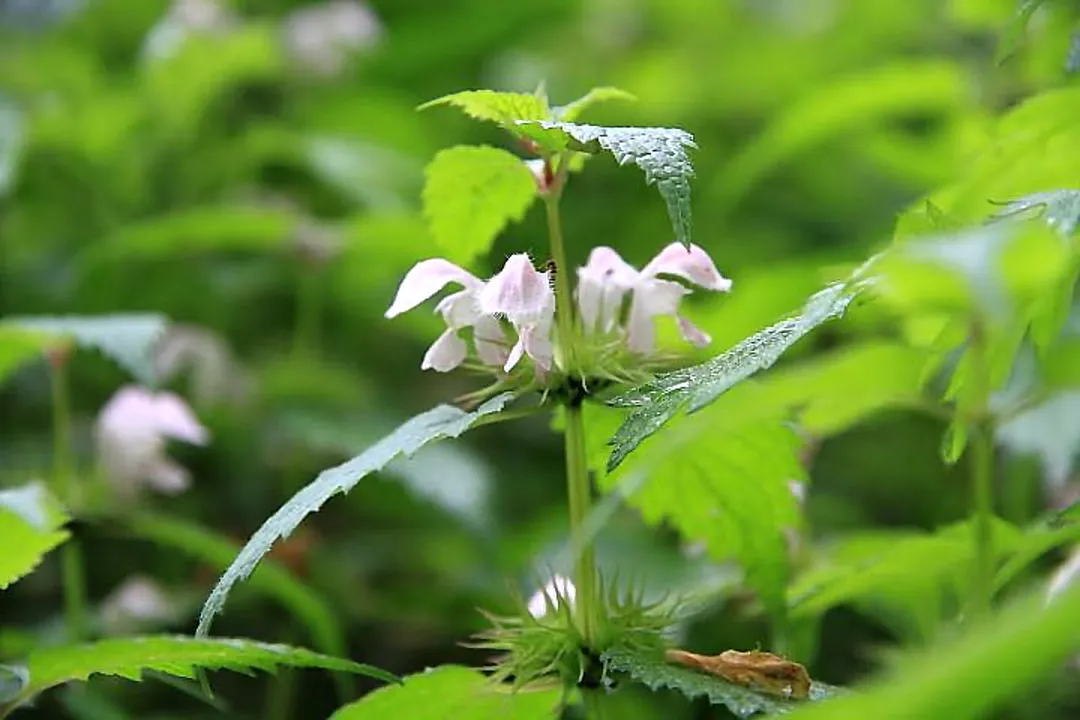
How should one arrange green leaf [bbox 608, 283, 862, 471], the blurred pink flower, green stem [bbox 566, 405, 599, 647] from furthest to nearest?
the blurred pink flower
green stem [bbox 566, 405, 599, 647]
green leaf [bbox 608, 283, 862, 471]

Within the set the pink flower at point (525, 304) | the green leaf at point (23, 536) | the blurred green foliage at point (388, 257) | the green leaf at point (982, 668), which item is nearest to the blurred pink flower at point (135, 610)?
the blurred green foliage at point (388, 257)

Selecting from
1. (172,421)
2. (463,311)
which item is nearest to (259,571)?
(172,421)

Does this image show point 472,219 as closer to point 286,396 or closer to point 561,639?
point 561,639

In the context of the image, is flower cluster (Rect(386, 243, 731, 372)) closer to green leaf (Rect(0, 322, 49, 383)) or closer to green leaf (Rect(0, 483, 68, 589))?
green leaf (Rect(0, 483, 68, 589))

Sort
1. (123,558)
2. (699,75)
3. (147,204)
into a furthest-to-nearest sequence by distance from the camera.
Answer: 1. (699,75)
2. (147,204)
3. (123,558)

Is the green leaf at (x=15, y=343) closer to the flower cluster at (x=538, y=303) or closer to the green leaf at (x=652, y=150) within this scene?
the flower cluster at (x=538, y=303)

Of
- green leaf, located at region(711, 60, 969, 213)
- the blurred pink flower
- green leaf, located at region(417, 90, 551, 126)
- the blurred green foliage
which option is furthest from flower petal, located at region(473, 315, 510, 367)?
green leaf, located at region(711, 60, 969, 213)

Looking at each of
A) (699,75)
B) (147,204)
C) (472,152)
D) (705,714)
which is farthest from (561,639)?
(699,75)
